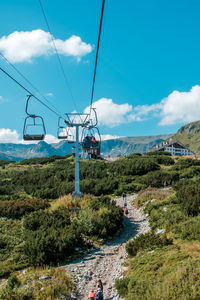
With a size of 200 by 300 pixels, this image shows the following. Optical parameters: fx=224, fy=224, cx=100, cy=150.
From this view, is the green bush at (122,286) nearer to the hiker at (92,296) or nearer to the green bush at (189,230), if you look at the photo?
the hiker at (92,296)

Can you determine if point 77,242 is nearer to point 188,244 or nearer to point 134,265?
point 134,265

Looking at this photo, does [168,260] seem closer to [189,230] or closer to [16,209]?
[189,230]

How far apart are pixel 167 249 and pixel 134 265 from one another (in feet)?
5.04

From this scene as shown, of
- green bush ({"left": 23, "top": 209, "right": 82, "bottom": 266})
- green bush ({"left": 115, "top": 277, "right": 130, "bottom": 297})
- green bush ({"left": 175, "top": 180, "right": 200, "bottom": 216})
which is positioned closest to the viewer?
green bush ({"left": 115, "top": 277, "right": 130, "bottom": 297})

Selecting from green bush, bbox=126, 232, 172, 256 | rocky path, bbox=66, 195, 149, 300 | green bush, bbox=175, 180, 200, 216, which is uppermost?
green bush, bbox=175, 180, 200, 216

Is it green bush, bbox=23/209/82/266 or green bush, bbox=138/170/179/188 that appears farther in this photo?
green bush, bbox=138/170/179/188

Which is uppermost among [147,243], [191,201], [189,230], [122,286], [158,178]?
[191,201]

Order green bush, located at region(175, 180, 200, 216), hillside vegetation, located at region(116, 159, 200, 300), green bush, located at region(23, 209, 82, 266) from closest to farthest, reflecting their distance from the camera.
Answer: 1. hillside vegetation, located at region(116, 159, 200, 300)
2. green bush, located at region(23, 209, 82, 266)
3. green bush, located at region(175, 180, 200, 216)

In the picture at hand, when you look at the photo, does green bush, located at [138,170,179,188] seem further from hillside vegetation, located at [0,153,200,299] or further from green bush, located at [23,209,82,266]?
green bush, located at [23,209,82,266]

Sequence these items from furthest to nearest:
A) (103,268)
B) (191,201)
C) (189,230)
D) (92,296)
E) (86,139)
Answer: (86,139), (191,201), (189,230), (103,268), (92,296)

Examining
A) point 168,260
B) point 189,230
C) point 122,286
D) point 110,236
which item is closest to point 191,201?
point 189,230

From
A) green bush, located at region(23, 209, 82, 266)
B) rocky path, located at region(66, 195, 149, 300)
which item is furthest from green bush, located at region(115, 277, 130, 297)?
green bush, located at region(23, 209, 82, 266)

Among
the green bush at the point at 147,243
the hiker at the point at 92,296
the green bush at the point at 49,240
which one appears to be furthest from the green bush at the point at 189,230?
the green bush at the point at 49,240

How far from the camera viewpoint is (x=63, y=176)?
34.2m
